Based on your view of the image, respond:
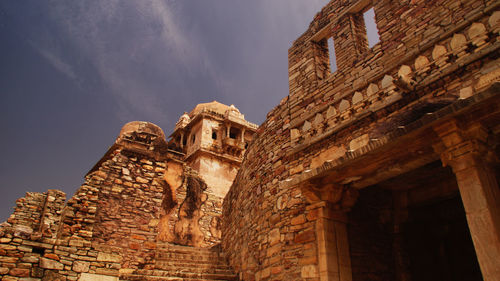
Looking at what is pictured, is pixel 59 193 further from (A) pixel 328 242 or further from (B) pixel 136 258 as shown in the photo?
(A) pixel 328 242

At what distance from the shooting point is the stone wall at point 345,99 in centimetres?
438

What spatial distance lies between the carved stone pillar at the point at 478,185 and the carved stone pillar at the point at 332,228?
5.75 ft

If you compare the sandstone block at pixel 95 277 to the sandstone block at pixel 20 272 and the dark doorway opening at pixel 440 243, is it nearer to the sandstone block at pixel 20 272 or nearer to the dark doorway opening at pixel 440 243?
the sandstone block at pixel 20 272

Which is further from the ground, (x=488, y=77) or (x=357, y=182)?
(x=488, y=77)

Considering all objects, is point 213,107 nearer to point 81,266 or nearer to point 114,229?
point 114,229

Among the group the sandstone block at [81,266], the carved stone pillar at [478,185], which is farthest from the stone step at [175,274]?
the carved stone pillar at [478,185]

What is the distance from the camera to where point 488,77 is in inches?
156

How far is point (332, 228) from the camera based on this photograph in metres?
5.43

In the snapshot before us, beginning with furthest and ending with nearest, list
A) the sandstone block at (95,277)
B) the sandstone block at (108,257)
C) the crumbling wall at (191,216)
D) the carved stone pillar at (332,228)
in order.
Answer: the crumbling wall at (191,216), the sandstone block at (108,257), the sandstone block at (95,277), the carved stone pillar at (332,228)

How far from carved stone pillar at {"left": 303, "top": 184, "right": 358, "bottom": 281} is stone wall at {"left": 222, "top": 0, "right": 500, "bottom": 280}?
51mm

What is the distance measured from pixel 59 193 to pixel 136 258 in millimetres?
6961

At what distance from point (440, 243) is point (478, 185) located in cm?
354

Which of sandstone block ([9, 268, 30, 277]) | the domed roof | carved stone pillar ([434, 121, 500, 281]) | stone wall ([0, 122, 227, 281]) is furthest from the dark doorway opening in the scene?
the domed roof

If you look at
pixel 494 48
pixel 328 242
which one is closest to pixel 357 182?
pixel 328 242
